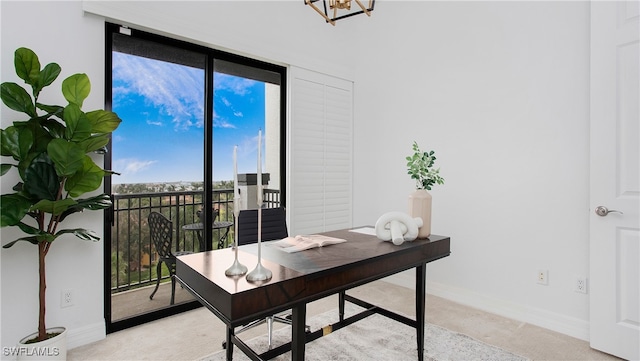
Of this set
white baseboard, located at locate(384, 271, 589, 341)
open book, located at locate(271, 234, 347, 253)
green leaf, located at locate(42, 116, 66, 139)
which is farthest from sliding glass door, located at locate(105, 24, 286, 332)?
white baseboard, located at locate(384, 271, 589, 341)

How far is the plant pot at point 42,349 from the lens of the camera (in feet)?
6.57

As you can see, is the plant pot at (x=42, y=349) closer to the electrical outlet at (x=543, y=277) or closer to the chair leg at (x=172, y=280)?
the chair leg at (x=172, y=280)

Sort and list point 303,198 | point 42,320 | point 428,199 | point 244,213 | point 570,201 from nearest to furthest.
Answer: point 42,320 → point 428,199 → point 244,213 → point 570,201 → point 303,198

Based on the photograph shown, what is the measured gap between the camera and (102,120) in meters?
2.18

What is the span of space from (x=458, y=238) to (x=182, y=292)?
2679mm

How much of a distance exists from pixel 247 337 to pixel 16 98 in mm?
2146

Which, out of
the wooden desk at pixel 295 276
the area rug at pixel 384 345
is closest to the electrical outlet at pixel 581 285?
the area rug at pixel 384 345

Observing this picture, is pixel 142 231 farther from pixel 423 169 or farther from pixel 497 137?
pixel 497 137

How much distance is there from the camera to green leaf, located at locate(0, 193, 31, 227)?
1850 millimetres

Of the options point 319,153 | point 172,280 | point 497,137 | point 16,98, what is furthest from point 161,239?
point 497,137

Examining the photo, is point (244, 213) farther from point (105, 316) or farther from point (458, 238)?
point (458, 238)

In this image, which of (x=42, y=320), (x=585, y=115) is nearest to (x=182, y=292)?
(x=42, y=320)

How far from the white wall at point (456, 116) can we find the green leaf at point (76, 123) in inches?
20.3

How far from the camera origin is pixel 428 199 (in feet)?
7.21
